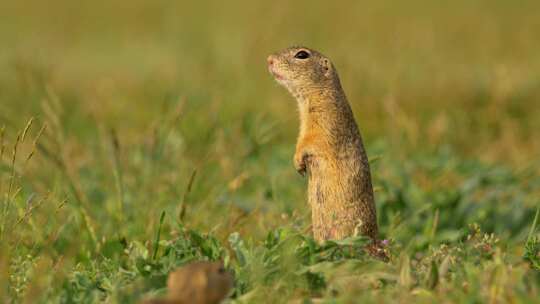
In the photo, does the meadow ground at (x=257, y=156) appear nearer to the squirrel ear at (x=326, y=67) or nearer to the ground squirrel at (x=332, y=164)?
the ground squirrel at (x=332, y=164)

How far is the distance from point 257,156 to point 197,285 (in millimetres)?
3176

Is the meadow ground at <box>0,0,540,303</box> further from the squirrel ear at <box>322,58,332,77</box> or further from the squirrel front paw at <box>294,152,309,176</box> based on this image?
the squirrel ear at <box>322,58,332,77</box>

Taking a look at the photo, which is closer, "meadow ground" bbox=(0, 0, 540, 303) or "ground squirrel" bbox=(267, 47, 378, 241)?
"meadow ground" bbox=(0, 0, 540, 303)

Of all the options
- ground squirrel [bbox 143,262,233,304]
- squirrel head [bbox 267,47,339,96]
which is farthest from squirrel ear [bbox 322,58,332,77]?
ground squirrel [bbox 143,262,233,304]

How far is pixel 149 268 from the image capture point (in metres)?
3.12

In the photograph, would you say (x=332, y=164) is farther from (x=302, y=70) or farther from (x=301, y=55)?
(x=301, y=55)

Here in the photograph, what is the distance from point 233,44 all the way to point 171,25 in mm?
848

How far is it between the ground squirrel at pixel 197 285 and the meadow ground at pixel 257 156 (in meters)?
0.20

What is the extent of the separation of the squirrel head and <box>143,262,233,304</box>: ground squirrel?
173 centimetres

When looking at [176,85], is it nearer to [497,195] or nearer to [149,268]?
[497,195]

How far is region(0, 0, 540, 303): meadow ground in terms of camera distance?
2977 millimetres

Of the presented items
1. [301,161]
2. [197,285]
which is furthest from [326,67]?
[197,285]

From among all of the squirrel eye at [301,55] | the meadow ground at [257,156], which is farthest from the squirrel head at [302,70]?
the meadow ground at [257,156]

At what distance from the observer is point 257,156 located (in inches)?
225
